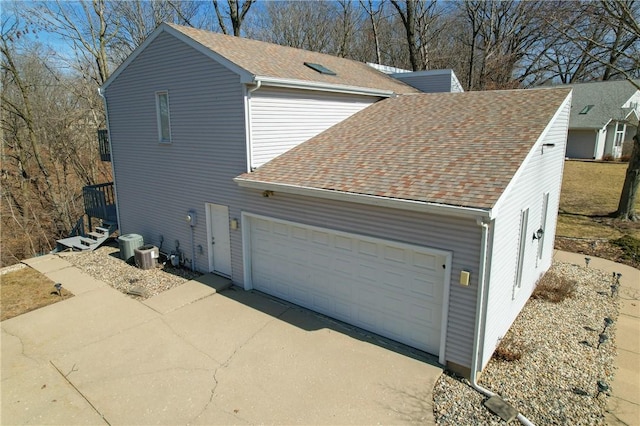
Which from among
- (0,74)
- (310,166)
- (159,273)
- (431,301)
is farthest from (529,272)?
(0,74)

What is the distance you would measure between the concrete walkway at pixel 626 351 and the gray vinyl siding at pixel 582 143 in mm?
23666

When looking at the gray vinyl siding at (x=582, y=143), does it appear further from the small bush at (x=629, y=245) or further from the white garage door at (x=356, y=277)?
the white garage door at (x=356, y=277)

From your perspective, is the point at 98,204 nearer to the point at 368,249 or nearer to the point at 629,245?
the point at 368,249

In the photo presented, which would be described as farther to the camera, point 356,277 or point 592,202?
point 592,202

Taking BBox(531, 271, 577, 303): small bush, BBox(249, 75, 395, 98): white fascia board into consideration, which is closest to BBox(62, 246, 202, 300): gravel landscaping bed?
BBox(249, 75, 395, 98): white fascia board

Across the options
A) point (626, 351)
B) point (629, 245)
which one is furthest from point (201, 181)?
point (629, 245)

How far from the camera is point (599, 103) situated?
3111 centimetres

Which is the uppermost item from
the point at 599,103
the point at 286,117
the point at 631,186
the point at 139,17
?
the point at 139,17

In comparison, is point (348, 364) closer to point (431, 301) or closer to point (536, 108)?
point (431, 301)

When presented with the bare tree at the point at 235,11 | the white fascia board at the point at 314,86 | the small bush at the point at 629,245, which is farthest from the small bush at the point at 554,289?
the bare tree at the point at 235,11

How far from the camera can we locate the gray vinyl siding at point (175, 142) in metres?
9.27

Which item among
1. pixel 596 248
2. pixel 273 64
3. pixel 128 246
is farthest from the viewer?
pixel 596 248

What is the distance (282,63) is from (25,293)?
9.01 meters

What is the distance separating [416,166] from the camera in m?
7.23
